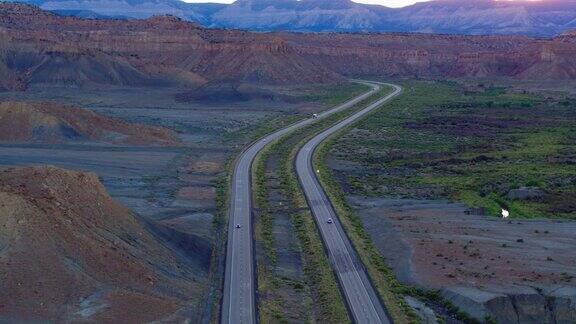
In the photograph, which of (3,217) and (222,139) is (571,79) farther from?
(3,217)

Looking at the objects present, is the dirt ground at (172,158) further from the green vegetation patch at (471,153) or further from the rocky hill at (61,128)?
the green vegetation patch at (471,153)

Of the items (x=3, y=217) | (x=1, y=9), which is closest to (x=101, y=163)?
(x=3, y=217)

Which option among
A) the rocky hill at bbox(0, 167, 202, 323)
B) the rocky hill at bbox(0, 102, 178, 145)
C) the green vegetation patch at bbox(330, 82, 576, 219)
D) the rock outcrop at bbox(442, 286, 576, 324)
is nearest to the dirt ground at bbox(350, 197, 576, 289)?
the rock outcrop at bbox(442, 286, 576, 324)

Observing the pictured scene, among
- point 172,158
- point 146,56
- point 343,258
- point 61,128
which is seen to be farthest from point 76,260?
point 146,56

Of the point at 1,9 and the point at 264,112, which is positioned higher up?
the point at 1,9

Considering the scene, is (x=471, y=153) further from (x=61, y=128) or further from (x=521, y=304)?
(x=61, y=128)

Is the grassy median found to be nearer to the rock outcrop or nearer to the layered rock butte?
the rock outcrop
